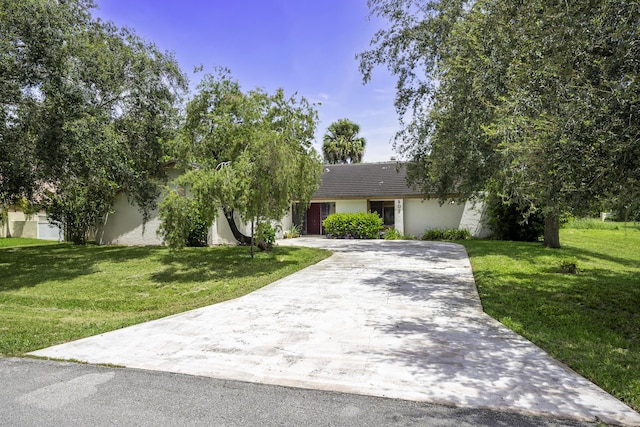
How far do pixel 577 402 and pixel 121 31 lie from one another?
1629cm

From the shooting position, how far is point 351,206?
2348cm

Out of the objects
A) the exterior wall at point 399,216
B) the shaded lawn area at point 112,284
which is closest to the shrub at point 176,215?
the shaded lawn area at point 112,284

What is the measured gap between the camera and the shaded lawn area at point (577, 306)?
4539mm

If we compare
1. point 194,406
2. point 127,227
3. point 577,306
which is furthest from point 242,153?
point 127,227

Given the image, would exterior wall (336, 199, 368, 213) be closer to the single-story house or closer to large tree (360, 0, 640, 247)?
the single-story house

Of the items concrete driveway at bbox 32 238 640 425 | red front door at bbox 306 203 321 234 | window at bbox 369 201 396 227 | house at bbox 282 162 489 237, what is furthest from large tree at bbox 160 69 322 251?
red front door at bbox 306 203 321 234

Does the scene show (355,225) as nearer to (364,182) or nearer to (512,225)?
(364,182)

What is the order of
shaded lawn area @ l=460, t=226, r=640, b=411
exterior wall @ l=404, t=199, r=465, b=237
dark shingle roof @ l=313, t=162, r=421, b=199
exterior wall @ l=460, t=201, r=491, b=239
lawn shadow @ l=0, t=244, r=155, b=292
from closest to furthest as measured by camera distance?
shaded lawn area @ l=460, t=226, r=640, b=411 < lawn shadow @ l=0, t=244, r=155, b=292 < exterior wall @ l=460, t=201, r=491, b=239 < exterior wall @ l=404, t=199, r=465, b=237 < dark shingle roof @ l=313, t=162, r=421, b=199

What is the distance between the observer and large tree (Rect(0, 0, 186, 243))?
10070 millimetres

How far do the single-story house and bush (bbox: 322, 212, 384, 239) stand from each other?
1414 mm

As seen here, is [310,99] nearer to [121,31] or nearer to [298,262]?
[298,262]

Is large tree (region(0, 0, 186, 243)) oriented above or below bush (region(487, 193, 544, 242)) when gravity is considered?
above

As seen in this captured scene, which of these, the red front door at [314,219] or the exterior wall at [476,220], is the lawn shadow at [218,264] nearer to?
the red front door at [314,219]

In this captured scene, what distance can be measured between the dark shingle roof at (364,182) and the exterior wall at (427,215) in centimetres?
94
